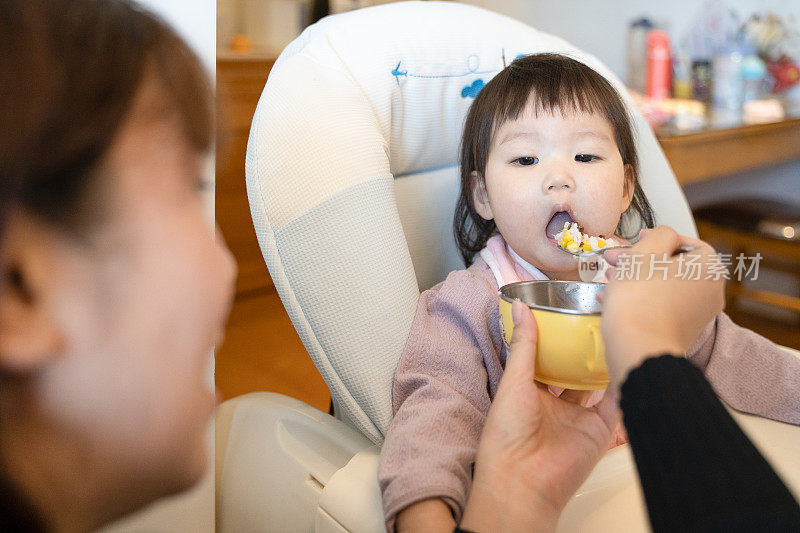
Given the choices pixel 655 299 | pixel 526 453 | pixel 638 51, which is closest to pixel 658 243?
pixel 655 299

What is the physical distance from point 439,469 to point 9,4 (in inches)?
20.4

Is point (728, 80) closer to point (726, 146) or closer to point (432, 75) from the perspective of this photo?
point (726, 146)

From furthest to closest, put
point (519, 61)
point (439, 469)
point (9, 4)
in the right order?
point (519, 61), point (439, 469), point (9, 4)

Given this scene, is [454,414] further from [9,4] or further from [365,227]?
[9,4]

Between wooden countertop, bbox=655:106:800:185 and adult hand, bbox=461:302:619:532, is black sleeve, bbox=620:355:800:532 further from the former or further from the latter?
wooden countertop, bbox=655:106:800:185

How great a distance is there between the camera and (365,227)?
86 centimetres

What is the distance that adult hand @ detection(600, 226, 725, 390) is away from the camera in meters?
0.53

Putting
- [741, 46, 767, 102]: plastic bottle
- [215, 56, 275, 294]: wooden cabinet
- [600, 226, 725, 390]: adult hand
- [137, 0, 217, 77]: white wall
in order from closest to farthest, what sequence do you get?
[600, 226, 725, 390]: adult hand < [137, 0, 217, 77]: white wall < [215, 56, 275, 294]: wooden cabinet < [741, 46, 767, 102]: plastic bottle

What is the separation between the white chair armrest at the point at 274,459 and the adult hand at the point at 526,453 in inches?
7.3

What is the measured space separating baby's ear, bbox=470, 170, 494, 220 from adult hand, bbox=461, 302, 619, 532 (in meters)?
0.37

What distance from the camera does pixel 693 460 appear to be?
45cm

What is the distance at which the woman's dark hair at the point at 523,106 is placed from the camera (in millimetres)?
991

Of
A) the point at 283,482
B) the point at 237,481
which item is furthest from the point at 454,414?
the point at 237,481

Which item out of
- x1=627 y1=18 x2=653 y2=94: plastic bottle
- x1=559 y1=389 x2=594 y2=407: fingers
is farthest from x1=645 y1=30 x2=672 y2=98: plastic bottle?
x1=559 y1=389 x2=594 y2=407: fingers
